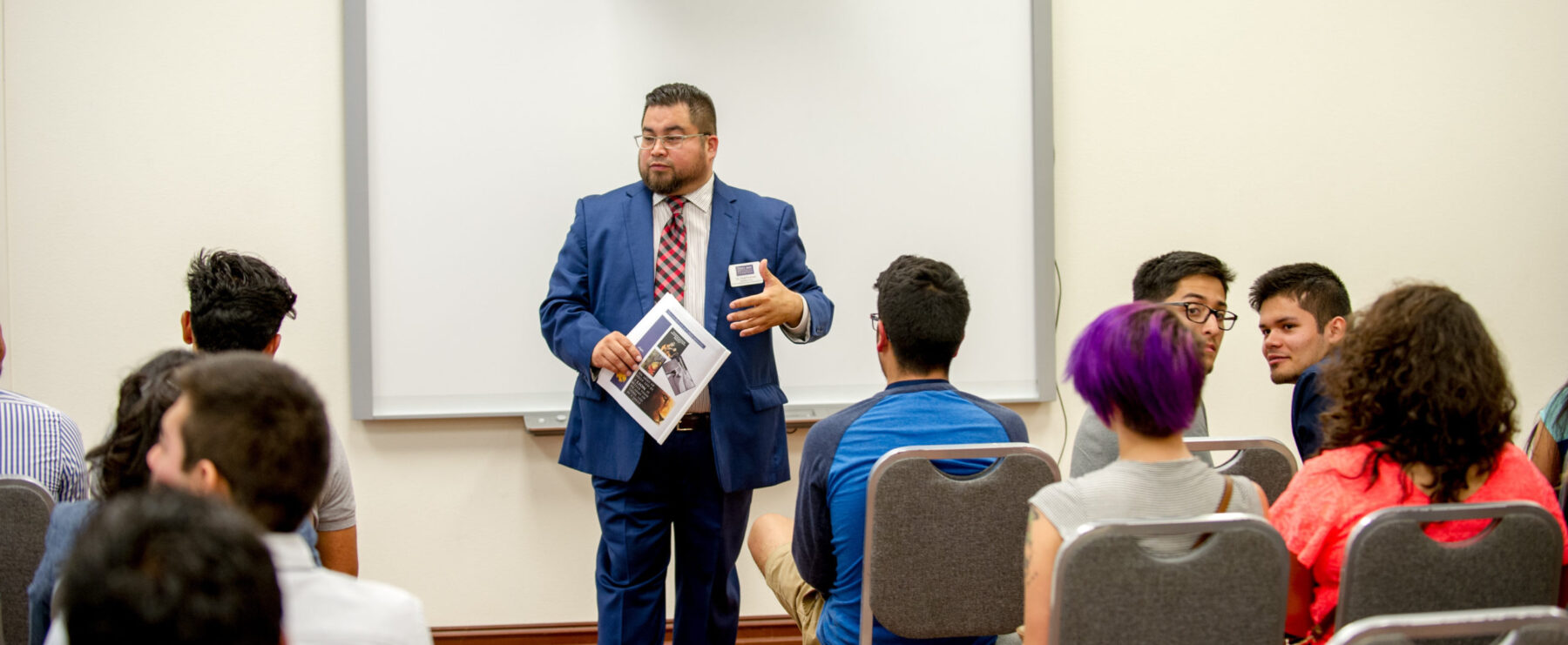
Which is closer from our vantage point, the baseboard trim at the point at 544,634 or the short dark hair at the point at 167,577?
the short dark hair at the point at 167,577

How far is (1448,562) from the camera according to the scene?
4.83 ft

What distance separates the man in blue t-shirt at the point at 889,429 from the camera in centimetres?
190

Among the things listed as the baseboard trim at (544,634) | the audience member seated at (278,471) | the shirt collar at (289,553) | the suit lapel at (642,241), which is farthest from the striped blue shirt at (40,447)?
the baseboard trim at (544,634)

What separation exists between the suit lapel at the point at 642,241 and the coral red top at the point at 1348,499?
1.51m

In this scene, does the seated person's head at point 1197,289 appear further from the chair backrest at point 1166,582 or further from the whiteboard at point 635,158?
the chair backrest at point 1166,582

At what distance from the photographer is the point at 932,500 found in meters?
1.81

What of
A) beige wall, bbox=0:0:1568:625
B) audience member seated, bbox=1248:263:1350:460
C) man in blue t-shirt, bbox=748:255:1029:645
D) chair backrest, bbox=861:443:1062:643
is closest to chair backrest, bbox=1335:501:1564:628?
chair backrest, bbox=861:443:1062:643

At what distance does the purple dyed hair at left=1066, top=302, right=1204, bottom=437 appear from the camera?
1.43 metres

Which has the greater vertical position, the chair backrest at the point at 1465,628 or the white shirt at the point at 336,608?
the white shirt at the point at 336,608

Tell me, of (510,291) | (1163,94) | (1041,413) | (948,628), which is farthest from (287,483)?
(1163,94)

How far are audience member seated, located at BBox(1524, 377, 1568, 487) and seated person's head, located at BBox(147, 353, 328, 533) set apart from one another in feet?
7.24

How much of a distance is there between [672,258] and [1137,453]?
146 cm

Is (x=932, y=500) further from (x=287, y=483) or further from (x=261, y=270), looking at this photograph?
(x=261, y=270)

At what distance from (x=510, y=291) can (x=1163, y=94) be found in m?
2.19
